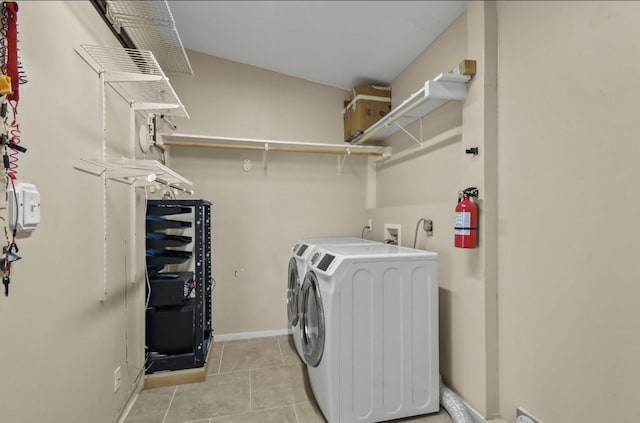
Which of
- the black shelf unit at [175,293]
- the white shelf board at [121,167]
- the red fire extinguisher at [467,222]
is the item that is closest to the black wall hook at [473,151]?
the red fire extinguisher at [467,222]

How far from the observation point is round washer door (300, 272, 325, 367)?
182 cm

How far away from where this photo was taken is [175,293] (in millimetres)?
2242

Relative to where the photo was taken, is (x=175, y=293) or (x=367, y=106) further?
(x=367, y=106)

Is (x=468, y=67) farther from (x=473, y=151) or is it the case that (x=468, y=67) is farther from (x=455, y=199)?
(x=455, y=199)

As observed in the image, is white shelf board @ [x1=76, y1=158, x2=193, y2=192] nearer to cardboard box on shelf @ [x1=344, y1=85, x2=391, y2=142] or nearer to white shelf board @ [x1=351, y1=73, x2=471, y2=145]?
white shelf board @ [x1=351, y1=73, x2=471, y2=145]

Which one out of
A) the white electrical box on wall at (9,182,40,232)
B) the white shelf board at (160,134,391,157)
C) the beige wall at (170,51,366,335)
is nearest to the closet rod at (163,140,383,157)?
the white shelf board at (160,134,391,157)

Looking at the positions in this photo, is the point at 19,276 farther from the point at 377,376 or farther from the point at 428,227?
the point at 428,227

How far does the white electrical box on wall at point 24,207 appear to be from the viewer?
939 millimetres

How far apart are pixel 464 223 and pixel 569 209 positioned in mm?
503

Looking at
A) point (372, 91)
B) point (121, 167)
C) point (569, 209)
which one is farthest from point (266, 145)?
point (569, 209)

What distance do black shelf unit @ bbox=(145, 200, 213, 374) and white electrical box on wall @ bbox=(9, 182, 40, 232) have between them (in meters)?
1.27

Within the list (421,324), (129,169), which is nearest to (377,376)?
(421,324)

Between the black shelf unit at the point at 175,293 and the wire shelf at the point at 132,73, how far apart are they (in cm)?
78

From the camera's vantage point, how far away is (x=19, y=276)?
98 centimetres
